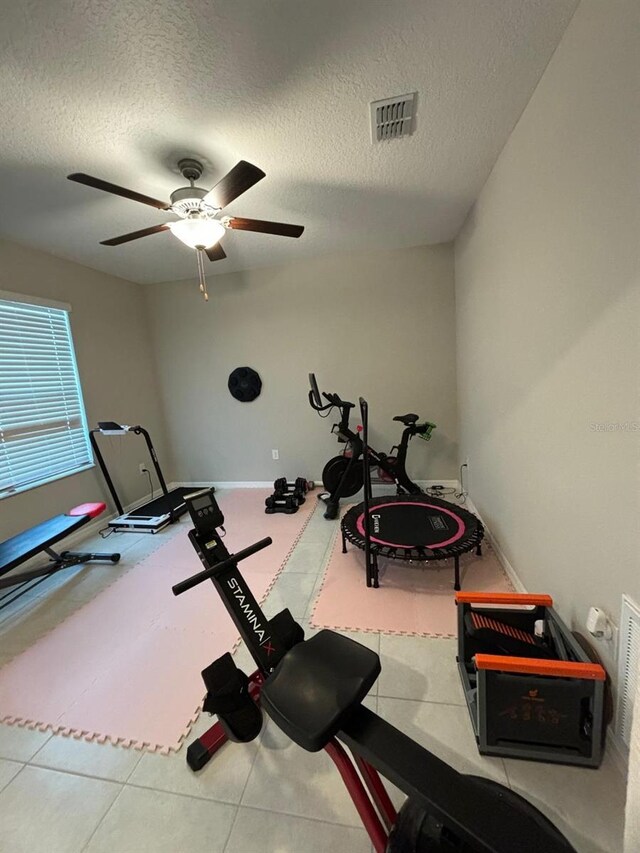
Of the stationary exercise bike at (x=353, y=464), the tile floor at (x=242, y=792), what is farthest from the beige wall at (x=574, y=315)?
the stationary exercise bike at (x=353, y=464)

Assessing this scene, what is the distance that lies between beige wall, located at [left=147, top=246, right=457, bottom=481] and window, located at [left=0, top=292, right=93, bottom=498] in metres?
1.19

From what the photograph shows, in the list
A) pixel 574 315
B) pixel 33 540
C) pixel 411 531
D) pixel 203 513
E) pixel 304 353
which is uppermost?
pixel 304 353

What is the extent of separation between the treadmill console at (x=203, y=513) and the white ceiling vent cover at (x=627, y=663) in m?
1.43

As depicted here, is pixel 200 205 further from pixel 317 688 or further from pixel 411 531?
pixel 411 531

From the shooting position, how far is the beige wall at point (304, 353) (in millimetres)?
3686

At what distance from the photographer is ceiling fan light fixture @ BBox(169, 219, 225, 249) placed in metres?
1.96

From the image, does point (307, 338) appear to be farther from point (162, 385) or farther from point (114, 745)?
point (114, 745)

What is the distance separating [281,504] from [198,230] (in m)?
2.61

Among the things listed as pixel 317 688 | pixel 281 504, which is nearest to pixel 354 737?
pixel 317 688

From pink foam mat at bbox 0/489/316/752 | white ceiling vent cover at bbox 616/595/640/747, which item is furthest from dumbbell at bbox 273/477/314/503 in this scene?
white ceiling vent cover at bbox 616/595/640/747

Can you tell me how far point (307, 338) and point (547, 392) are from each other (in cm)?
278

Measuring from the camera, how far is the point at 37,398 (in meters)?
2.99

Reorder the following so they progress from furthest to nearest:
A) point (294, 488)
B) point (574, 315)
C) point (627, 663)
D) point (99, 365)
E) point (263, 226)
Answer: point (294, 488), point (99, 365), point (263, 226), point (574, 315), point (627, 663)

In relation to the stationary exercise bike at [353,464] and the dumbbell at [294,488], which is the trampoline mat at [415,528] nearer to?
the stationary exercise bike at [353,464]
